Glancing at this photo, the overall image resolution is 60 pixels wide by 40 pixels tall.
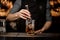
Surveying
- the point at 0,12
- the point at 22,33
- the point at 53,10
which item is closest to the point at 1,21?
the point at 0,12

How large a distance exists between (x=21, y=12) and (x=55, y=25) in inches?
10.4

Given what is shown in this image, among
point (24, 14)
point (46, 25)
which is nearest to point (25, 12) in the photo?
point (24, 14)

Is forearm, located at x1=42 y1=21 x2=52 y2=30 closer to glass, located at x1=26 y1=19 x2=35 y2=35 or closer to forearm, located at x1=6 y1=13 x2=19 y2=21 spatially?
glass, located at x1=26 y1=19 x2=35 y2=35

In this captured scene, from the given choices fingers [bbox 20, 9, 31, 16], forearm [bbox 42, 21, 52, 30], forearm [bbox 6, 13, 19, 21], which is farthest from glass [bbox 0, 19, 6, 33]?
forearm [bbox 42, 21, 52, 30]

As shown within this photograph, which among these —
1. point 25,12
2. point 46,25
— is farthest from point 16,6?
point 46,25

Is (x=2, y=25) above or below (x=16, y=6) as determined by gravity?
below

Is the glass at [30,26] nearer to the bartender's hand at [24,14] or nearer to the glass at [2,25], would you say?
the bartender's hand at [24,14]

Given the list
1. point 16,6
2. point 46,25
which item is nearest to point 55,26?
point 46,25

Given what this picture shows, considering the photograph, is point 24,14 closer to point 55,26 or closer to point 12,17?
point 12,17

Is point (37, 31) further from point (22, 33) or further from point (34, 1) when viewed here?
point (34, 1)

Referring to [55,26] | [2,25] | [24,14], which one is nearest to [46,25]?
[55,26]

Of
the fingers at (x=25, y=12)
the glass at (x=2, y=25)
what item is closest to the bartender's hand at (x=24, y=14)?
the fingers at (x=25, y=12)

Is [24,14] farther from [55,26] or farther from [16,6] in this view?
[55,26]

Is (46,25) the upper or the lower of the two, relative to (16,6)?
lower
